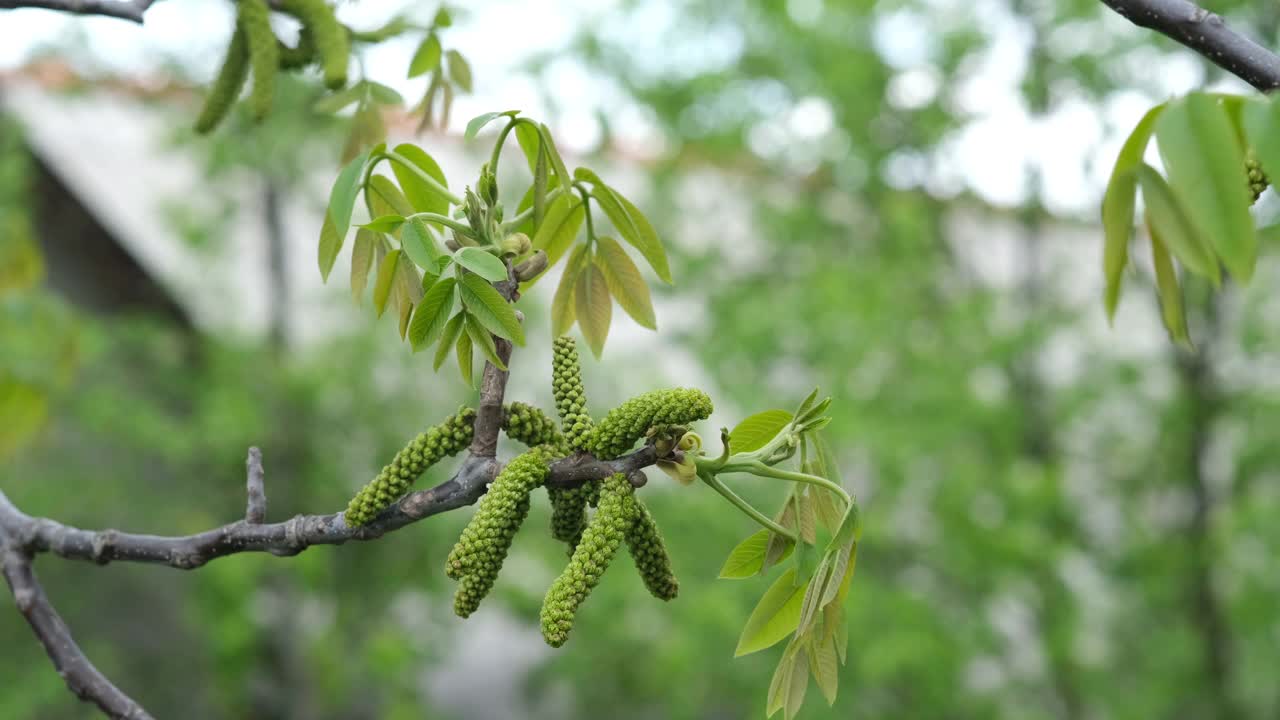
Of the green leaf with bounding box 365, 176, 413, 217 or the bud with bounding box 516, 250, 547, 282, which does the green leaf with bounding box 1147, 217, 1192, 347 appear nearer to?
the bud with bounding box 516, 250, 547, 282

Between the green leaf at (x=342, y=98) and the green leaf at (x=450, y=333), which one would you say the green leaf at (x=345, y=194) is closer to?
the green leaf at (x=450, y=333)

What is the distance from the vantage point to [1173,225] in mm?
840

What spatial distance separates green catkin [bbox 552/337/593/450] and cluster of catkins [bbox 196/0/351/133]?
0.52m

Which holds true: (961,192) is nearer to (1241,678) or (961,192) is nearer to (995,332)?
(995,332)

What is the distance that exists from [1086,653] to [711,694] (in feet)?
6.13

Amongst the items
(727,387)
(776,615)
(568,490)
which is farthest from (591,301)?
(727,387)

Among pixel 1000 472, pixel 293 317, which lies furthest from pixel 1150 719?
pixel 293 317

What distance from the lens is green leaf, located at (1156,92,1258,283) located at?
77cm

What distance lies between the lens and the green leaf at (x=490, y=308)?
3.26ft

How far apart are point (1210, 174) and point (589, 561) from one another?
555 millimetres

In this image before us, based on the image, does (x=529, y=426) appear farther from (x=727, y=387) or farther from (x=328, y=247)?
(x=727, y=387)

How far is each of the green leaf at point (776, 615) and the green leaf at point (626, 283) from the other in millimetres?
323

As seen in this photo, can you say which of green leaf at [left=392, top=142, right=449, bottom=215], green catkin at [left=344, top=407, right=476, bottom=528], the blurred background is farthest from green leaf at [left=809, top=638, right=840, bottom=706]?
the blurred background

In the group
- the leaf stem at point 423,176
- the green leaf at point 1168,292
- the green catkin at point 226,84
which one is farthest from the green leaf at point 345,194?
the green leaf at point 1168,292
